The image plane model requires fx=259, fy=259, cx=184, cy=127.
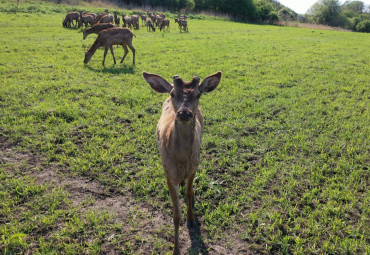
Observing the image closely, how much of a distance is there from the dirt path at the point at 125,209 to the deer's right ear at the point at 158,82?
181 centimetres

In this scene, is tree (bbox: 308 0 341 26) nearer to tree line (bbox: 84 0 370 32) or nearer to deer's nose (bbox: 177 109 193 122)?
tree line (bbox: 84 0 370 32)

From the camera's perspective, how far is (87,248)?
3.29m

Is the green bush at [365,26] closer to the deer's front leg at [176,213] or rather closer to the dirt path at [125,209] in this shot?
the dirt path at [125,209]

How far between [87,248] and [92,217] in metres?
0.51

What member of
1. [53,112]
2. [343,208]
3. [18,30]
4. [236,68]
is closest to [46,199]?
[53,112]

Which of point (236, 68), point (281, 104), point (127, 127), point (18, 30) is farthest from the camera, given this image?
point (18, 30)

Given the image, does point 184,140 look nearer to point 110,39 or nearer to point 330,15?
point 110,39

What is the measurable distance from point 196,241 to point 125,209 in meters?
1.19

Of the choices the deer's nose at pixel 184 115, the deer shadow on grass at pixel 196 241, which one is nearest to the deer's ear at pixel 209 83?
the deer's nose at pixel 184 115

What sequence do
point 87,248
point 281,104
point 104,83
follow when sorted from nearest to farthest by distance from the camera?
point 87,248, point 281,104, point 104,83

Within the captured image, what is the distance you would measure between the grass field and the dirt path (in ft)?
0.06

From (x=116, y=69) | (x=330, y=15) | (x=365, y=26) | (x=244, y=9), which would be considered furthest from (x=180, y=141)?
(x=330, y=15)

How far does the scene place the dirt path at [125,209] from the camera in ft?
11.1

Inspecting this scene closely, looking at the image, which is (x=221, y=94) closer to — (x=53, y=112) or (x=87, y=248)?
(x=53, y=112)
